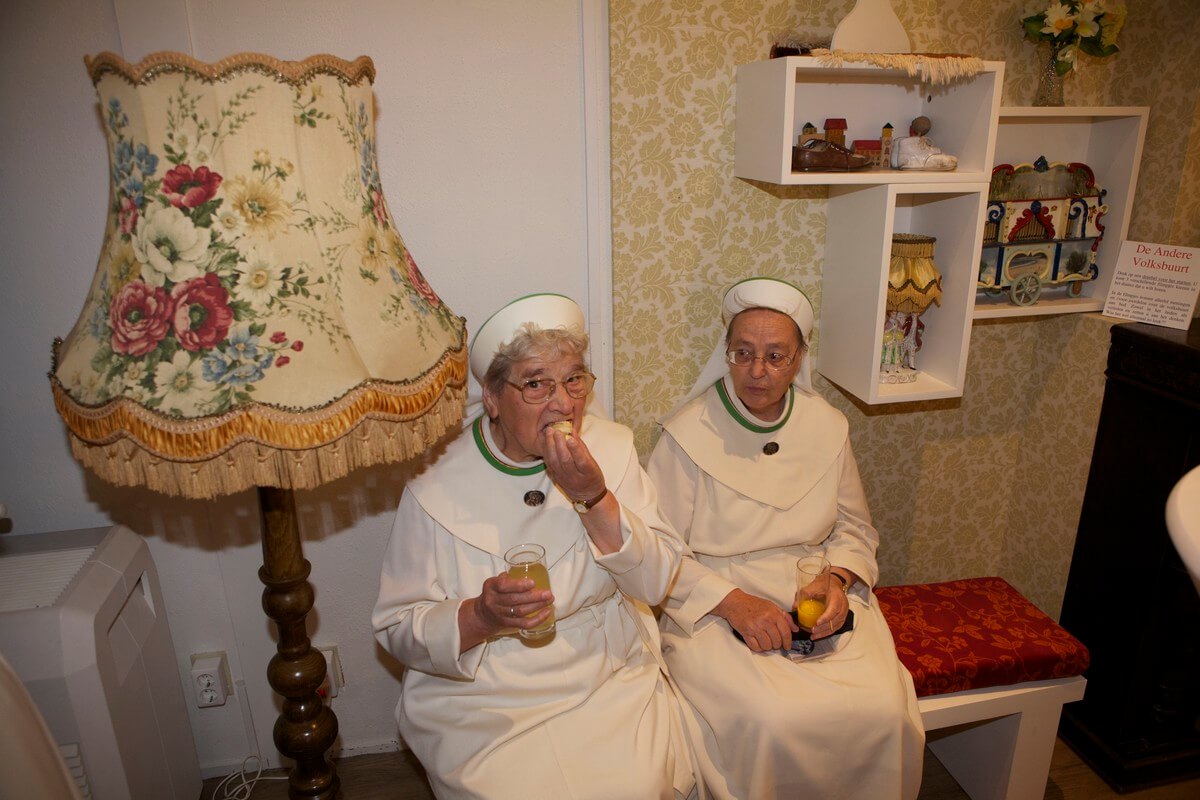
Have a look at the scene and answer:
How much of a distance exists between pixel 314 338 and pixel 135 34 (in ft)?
3.67

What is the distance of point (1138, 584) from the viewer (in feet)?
7.10

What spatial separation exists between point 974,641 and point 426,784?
1.63 meters

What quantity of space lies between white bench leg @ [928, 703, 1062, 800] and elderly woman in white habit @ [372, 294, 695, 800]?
0.95 meters

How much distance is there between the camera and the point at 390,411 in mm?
1231

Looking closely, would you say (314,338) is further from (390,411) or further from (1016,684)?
(1016,684)

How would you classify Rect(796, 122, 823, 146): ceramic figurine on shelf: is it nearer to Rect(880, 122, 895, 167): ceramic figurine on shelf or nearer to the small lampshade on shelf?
Rect(880, 122, 895, 167): ceramic figurine on shelf

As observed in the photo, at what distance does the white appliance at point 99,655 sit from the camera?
1582 mm

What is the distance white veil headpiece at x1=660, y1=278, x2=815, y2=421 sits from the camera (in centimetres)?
197

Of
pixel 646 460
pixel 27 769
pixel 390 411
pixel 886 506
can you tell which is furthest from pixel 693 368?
pixel 27 769

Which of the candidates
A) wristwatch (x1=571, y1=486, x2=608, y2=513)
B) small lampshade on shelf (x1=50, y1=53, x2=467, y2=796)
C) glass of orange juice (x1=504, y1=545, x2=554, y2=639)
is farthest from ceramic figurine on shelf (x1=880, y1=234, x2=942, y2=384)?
small lampshade on shelf (x1=50, y1=53, x2=467, y2=796)

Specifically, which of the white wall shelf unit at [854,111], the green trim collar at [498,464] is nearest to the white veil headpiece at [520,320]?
the green trim collar at [498,464]

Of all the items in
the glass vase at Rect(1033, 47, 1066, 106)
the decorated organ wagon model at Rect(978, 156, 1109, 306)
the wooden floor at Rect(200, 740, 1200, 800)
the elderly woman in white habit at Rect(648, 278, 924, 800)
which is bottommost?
the wooden floor at Rect(200, 740, 1200, 800)

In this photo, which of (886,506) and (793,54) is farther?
(886,506)

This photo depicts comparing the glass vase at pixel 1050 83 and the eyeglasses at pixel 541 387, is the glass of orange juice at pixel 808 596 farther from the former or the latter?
the glass vase at pixel 1050 83
